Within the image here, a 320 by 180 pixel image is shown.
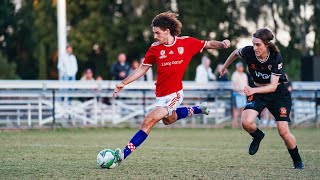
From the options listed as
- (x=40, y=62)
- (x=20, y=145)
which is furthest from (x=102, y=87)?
(x=40, y=62)

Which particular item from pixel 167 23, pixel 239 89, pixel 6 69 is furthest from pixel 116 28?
pixel 167 23

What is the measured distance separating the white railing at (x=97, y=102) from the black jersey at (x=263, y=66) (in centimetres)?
1206

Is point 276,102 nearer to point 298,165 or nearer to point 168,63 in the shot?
point 298,165

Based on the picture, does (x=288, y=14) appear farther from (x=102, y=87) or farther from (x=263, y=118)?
(x=102, y=87)

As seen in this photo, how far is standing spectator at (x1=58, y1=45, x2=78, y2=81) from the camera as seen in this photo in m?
25.3

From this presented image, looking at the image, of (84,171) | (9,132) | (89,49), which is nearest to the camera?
(84,171)

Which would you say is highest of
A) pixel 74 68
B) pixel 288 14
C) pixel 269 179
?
pixel 288 14

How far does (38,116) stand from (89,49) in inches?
855

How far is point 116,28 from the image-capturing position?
44000mm

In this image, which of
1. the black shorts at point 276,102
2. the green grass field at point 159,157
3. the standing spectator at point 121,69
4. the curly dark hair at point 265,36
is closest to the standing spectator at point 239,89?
the standing spectator at point 121,69

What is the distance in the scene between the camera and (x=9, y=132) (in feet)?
71.2

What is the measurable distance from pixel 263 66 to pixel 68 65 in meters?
14.7

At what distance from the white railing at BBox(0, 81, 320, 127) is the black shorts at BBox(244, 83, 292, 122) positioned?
12.0 metres

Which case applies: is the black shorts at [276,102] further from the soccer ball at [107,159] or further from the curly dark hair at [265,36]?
the soccer ball at [107,159]
